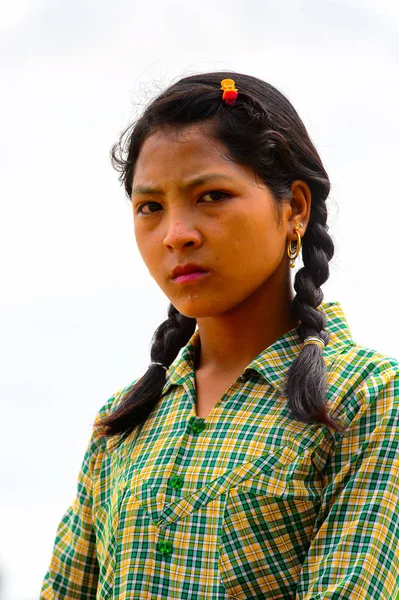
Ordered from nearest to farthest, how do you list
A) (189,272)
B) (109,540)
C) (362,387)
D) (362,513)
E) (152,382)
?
1. (362,513)
2. (362,387)
3. (189,272)
4. (109,540)
5. (152,382)

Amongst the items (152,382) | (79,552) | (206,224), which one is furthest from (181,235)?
(79,552)

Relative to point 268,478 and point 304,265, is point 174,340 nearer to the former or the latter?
point 304,265

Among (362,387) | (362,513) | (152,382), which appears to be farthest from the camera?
(152,382)

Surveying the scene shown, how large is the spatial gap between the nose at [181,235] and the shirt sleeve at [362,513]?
0.55 m

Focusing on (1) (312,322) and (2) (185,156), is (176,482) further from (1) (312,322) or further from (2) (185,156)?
(2) (185,156)

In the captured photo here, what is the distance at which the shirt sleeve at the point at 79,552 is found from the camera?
9.80 ft

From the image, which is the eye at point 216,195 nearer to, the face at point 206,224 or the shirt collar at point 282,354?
the face at point 206,224

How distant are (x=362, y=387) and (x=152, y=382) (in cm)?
69

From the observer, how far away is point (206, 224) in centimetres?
258

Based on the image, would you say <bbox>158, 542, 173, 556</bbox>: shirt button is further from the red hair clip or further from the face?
the red hair clip

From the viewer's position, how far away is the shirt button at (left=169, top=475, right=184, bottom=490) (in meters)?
2.58

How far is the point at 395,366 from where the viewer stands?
257cm

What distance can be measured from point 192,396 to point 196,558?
Answer: 0.47 meters

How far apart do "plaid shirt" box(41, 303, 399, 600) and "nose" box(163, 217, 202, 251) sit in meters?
0.36
